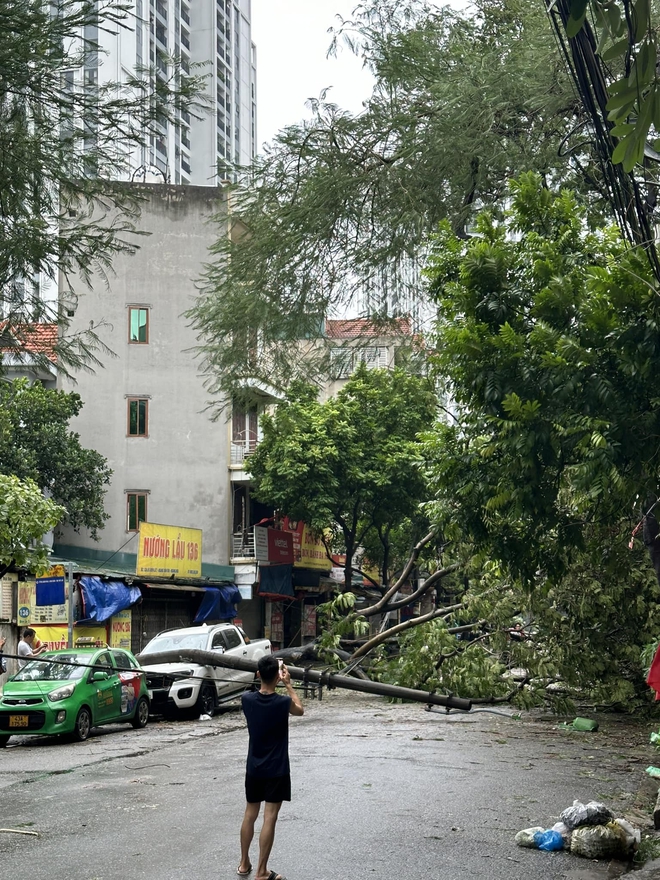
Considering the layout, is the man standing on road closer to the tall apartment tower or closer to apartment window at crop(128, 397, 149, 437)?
apartment window at crop(128, 397, 149, 437)

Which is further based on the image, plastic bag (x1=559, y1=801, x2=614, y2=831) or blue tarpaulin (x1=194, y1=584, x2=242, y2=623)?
blue tarpaulin (x1=194, y1=584, x2=242, y2=623)

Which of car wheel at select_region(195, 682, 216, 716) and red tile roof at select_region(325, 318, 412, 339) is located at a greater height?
red tile roof at select_region(325, 318, 412, 339)

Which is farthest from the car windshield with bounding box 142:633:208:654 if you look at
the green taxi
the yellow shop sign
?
the yellow shop sign

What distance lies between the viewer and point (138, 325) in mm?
40062

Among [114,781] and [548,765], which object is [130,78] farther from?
[548,765]

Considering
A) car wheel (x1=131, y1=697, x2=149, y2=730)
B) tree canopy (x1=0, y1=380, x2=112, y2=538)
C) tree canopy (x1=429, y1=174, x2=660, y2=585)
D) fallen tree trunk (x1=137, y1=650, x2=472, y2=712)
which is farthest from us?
tree canopy (x1=0, y1=380, x2=112, y2=538)

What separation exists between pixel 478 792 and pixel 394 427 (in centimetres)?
2891

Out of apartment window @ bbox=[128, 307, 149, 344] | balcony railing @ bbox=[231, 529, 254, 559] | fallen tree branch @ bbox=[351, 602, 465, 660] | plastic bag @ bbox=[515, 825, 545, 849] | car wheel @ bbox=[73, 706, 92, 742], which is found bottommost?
car wheel @ bbox=[73, 706, 92, 742]

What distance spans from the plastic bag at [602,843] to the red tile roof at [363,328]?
21.7 feet

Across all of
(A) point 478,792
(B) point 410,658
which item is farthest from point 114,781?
(B) point 410,658

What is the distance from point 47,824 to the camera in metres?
9.84

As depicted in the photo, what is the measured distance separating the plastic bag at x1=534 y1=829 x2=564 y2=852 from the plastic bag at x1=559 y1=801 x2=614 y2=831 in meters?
0.21

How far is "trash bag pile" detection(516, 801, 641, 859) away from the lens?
820cm

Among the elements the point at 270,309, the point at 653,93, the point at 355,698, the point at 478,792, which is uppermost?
the point at 270,309
